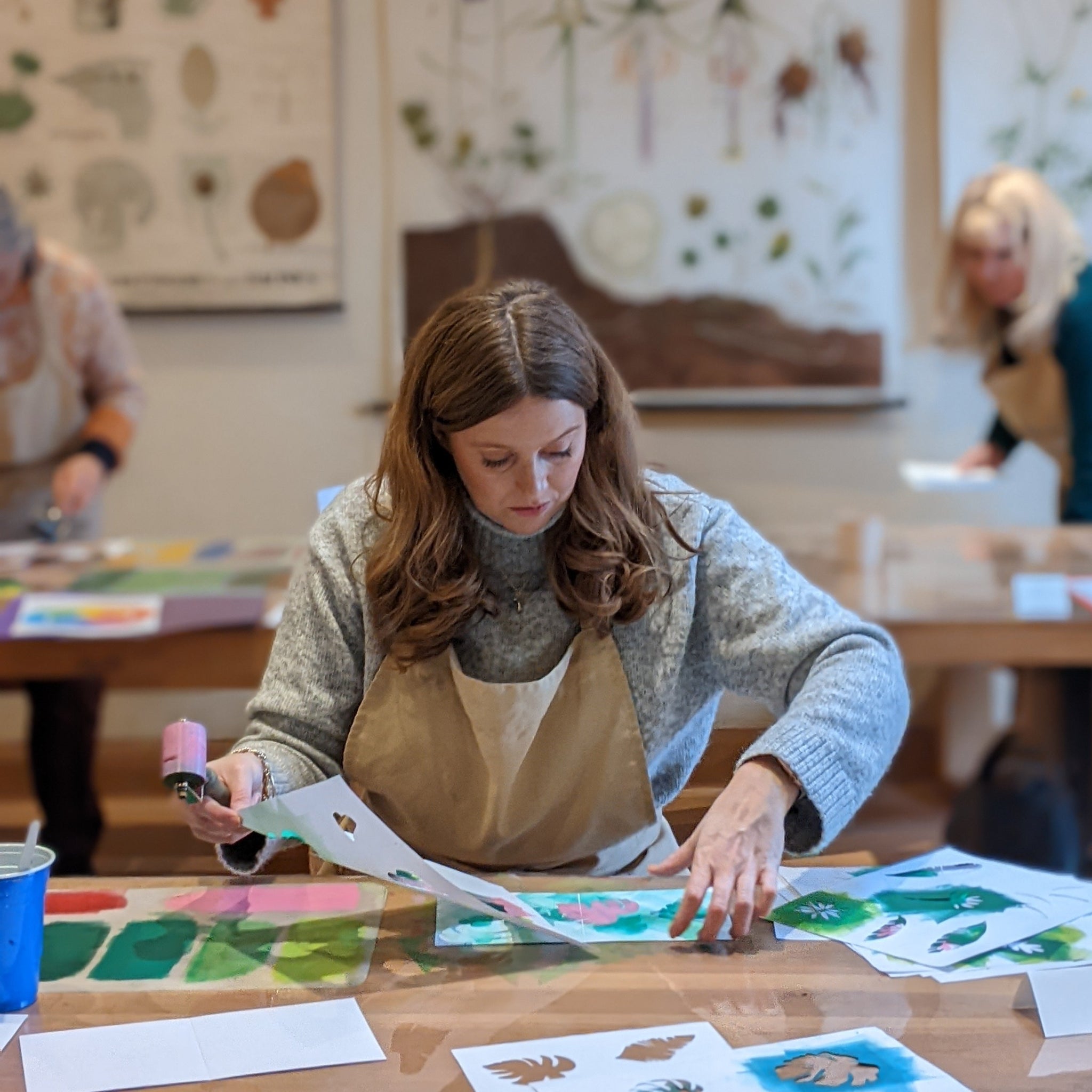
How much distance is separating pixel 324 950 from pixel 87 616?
A: 135 cm

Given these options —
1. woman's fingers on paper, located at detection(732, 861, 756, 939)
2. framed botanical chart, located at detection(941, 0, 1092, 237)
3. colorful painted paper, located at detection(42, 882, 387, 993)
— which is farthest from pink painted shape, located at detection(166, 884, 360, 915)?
framed botanical chart, located at detection(941, 0, 1092, 237)

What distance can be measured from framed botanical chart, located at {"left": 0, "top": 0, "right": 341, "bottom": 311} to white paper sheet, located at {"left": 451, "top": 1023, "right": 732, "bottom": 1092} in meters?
3.01

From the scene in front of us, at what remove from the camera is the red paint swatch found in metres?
1.14

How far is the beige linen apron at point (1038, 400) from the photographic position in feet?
10.3

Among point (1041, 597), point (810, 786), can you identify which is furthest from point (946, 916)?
point (1041, 597)

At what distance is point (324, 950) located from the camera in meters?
1.05

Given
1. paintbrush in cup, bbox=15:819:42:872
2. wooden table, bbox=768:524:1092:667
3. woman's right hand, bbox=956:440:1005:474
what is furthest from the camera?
woman's right hand, bbox=956:440:1005:474

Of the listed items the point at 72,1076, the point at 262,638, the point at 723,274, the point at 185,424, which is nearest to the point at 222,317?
the point at 185,424

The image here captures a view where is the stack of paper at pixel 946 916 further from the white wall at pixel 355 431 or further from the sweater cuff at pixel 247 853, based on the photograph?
the white wall at pixel 355 431

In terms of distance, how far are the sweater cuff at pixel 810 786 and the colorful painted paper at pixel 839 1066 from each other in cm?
25

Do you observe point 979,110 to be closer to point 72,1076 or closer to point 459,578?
point 459,578

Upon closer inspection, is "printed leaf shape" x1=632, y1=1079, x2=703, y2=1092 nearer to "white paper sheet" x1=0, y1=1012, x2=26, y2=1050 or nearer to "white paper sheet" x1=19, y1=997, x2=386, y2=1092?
"white paper sheet" x1=19, y1=997, x2=386, y2=1092

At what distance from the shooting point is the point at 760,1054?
874mm

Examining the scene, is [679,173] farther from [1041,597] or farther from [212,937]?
[212,937]
